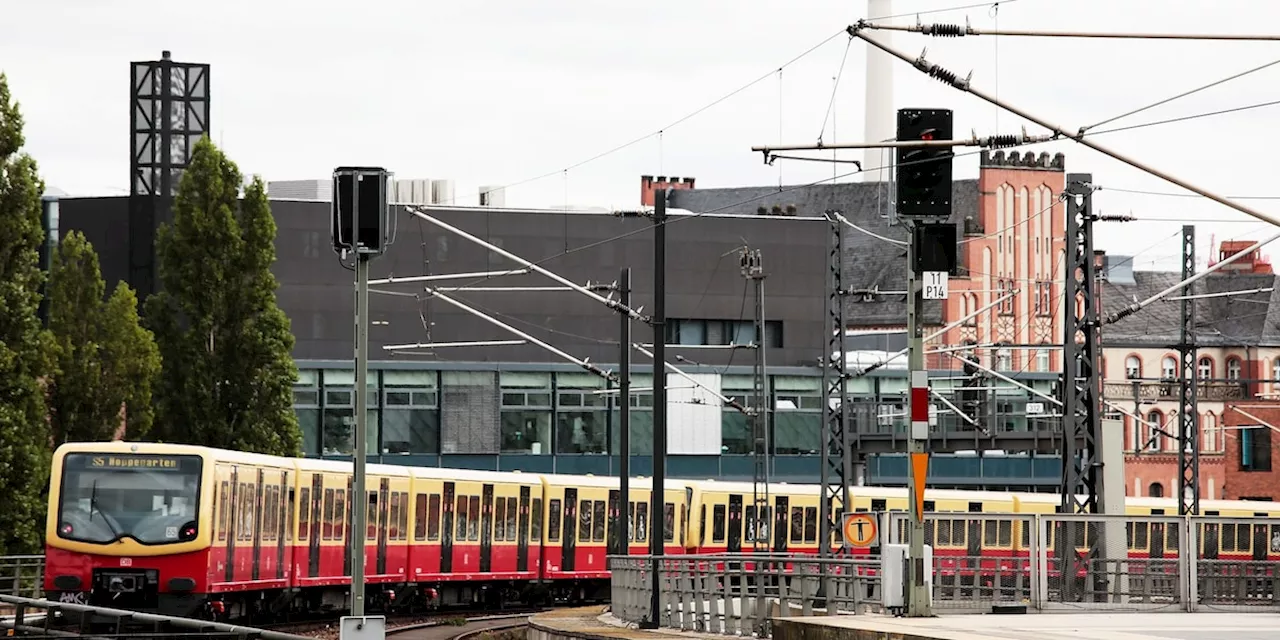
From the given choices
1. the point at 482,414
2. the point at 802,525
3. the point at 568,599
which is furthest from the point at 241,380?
the point at 482,414

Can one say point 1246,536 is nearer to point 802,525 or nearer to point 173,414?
point 802,525

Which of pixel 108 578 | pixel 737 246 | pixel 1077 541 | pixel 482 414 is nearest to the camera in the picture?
pixel 1077 541

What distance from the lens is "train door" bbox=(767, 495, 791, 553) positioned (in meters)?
54.6

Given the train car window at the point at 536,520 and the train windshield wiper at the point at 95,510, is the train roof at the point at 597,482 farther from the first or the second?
the train windshield wiper at the point at 95,510

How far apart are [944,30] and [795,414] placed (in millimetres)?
56434

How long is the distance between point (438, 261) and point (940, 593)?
5057 cm

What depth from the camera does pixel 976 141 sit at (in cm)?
2534

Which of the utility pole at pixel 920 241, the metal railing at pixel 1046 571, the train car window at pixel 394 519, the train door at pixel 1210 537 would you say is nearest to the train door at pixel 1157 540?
the metal railing at pixel 1046 571

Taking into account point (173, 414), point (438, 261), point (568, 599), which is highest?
point (438, 261)

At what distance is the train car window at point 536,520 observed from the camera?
164ft

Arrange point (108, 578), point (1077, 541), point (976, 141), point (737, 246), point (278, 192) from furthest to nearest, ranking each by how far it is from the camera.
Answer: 1. point (278, 192)
2. point (737, 246)
3. point (108, 578)
4. point (1077, 541)
5. point (976, 141)

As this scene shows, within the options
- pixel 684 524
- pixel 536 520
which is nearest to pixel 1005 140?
pixel 536 520

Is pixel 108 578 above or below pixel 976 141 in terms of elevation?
below

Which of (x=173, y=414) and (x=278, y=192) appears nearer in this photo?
(x=173, y=414)
